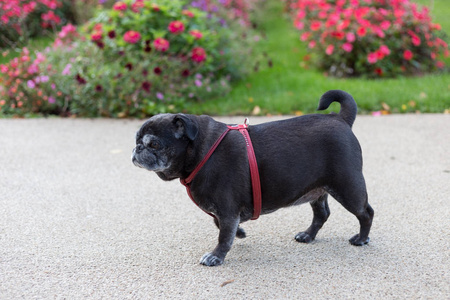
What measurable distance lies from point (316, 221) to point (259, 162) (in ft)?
2.34

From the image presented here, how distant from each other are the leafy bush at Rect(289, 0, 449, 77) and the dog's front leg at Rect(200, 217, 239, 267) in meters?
5.45

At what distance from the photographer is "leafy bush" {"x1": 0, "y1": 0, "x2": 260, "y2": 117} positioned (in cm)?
635

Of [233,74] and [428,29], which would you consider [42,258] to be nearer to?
[233,74]

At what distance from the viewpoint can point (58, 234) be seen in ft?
11.5

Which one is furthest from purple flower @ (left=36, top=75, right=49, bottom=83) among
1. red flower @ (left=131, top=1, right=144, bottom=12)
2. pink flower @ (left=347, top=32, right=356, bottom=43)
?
pink flower @ (left=347, top=32, right=356, bottom=43)

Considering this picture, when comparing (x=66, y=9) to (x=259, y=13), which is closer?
(x=66, y=9)

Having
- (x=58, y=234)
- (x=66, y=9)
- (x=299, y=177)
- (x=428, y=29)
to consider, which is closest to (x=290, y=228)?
(x=299, y=177)

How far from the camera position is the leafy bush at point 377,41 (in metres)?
7.75

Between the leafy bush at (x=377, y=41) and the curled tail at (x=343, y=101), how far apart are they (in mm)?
4795

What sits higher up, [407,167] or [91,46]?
[91,46]

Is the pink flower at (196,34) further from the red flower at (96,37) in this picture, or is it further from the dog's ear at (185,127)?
the dog's ear at (185,127)

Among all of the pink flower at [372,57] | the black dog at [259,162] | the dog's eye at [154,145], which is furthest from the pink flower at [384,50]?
the dog's eye at [154,145]

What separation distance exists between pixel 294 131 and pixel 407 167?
2.25 m

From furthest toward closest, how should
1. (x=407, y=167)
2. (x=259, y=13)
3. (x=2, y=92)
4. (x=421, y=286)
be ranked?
(x=259, y=13), (x=2, y=92), (x=407, y=167), (x=421, y=286)
